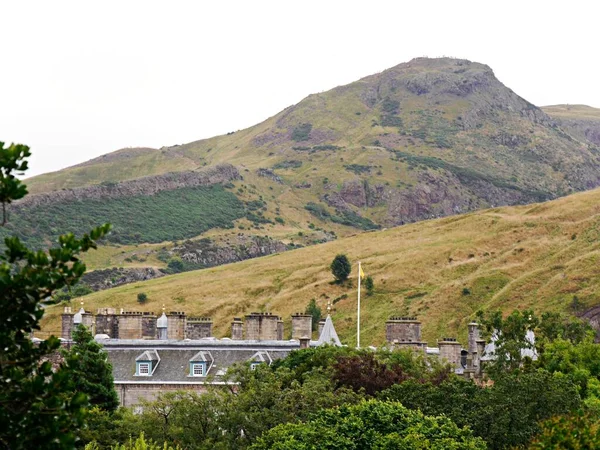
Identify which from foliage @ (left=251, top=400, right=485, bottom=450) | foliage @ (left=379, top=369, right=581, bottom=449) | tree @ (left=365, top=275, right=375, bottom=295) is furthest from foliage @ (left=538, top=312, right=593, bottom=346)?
tree @ (left=365, top=275, right=375, bottom=295)

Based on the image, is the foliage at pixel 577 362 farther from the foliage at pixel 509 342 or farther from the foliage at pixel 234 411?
the foliage at pixel 234 411

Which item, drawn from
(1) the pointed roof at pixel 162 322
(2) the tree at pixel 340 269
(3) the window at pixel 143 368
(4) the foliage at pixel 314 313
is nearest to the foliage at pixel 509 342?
(3) the window at pixel 143 368

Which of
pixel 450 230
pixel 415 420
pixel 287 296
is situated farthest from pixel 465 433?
pixel 450 230

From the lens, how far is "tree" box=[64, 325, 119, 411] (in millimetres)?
51094

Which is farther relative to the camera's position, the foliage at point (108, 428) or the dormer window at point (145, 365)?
the dormer window at point (145, 365)

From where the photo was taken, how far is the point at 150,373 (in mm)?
63125

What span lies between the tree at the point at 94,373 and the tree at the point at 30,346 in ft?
108

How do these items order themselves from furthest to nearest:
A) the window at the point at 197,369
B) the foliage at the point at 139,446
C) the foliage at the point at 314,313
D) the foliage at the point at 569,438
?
the foliage at the point at 314,313 → the window at the point at 197,369 → the foliage at the point at 139,446 → the foliage at the point at 569,438

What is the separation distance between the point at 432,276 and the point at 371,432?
9059cm

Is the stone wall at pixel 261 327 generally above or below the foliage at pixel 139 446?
above

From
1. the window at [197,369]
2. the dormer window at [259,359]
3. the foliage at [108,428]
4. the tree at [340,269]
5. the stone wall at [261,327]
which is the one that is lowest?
the foliage at [108,428]

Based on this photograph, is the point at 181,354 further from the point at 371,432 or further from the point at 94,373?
the point at 371,432

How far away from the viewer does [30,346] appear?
59.2ft

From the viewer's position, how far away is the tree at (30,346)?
17.2 metres
